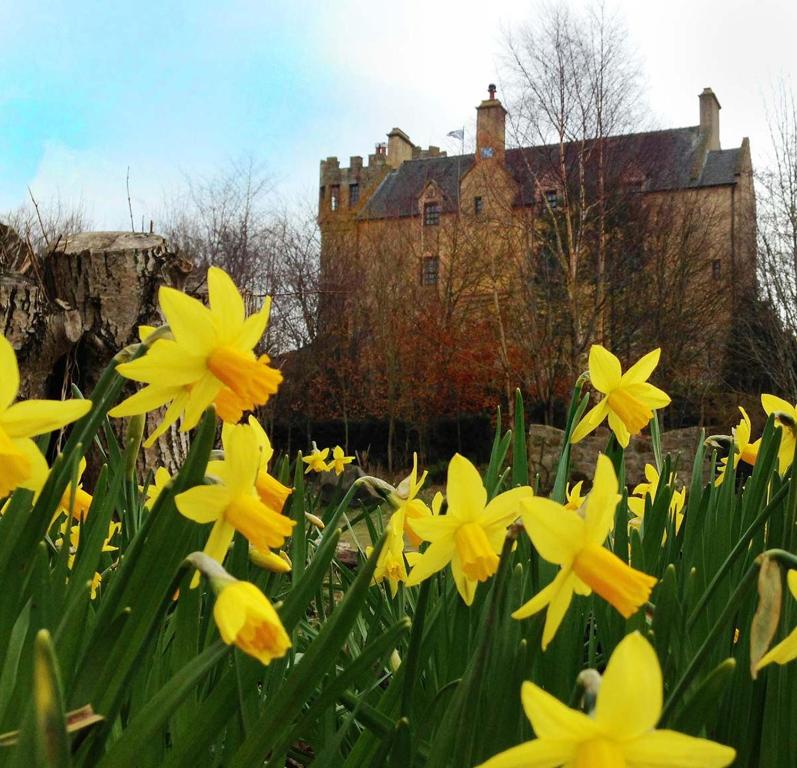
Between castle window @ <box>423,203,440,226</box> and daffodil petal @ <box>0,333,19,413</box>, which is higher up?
castle window @ <box>423,203,440,226</box>

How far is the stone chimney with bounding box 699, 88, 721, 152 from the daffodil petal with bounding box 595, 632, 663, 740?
26357 mm

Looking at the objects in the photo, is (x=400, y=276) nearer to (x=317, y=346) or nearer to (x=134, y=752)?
(x=317, y=346)

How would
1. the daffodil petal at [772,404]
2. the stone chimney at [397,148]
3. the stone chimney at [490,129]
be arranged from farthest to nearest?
the stone chimney at [397,148] → the stone chimney at [490,129] → the daffodil petal at [772,404]

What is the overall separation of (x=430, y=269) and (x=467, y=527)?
20.5 metres

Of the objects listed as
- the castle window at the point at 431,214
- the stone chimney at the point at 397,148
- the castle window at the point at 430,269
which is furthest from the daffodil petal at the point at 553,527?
the stone chimney at the point at 397,148

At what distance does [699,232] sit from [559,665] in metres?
19.3

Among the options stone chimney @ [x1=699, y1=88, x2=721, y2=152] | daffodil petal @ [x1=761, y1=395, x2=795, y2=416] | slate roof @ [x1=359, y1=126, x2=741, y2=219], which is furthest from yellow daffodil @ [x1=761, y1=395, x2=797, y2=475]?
A: stone chimney @ [x1=699, y1=88, x2=721, y2=152]

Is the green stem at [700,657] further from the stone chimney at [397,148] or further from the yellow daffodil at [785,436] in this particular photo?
the stone chimney at [397,148]

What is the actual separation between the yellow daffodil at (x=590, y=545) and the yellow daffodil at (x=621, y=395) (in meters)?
0.63

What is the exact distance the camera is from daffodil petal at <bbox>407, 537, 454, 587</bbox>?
77cm

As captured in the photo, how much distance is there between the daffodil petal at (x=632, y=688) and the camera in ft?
1.33

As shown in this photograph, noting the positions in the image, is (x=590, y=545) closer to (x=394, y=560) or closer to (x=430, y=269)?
(x=394, y=560)

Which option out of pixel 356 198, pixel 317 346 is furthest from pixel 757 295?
pixel 356 198

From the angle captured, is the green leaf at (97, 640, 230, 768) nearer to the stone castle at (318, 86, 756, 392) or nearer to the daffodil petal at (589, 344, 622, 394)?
the daffodil petal at (589, 344, 622, 394)
